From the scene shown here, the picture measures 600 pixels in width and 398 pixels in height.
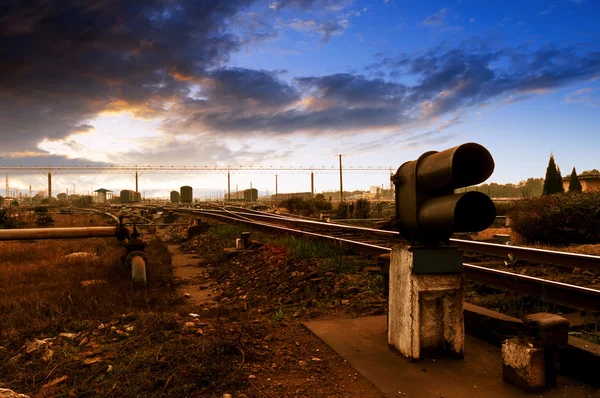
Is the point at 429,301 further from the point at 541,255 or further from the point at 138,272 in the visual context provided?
the point at 138,272

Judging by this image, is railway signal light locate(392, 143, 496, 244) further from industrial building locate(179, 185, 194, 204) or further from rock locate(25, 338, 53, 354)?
industrial building locate(179, 185, 194, 204)

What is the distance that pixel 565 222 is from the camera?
1205 centimetres

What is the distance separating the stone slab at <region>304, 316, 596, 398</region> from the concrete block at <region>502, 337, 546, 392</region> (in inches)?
2.6

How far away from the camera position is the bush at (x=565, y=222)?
38.8ft

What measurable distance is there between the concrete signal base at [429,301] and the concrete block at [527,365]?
1.71 ft

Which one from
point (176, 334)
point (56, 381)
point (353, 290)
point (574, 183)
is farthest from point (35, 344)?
point (574, 183)

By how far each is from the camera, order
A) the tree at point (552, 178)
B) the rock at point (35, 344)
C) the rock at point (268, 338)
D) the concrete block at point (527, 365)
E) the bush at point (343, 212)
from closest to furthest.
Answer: the concrete block at point (527, 365) < the rock at point (35, 344) < the rock at point (268, 338) < the bush at point (343, 212) < the tree at point (552, 178)

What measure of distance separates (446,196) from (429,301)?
93 centimetres

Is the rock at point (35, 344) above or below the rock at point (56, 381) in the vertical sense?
above

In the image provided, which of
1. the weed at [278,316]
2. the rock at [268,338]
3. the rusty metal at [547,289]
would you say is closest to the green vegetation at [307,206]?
the rusty metal at [547,289]

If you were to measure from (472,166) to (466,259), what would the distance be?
15.5 feet

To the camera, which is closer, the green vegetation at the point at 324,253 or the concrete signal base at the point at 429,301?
the concrete signal base at the point at 429,301

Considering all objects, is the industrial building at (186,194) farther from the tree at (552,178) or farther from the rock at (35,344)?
the rock at (35,344)

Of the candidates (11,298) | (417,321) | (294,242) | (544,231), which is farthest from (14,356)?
(544,231)
